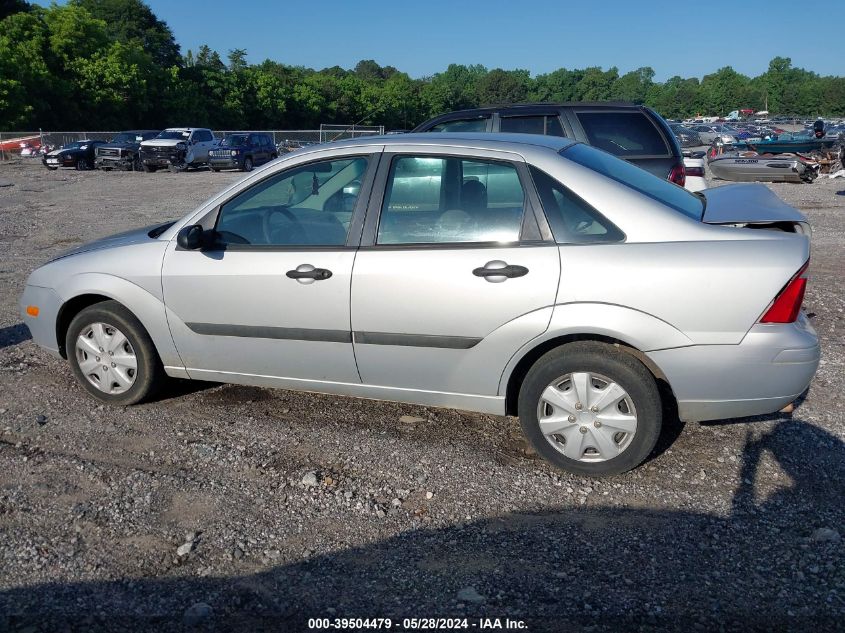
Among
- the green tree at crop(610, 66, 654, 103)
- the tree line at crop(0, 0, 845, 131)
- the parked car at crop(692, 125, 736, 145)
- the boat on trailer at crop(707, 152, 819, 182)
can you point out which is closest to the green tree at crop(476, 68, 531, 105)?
the tree line at crop(0, 0, 845, 131)

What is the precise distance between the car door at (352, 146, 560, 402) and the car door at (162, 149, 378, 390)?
142mm

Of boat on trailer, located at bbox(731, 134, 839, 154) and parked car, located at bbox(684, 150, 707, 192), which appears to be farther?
boat on trailer, located at bbox(731, 134, 839, 154)

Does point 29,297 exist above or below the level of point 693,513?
above

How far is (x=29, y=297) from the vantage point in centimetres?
542

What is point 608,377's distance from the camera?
4000 millimetres

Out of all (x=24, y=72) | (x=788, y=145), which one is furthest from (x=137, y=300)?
(x=24, y=72)

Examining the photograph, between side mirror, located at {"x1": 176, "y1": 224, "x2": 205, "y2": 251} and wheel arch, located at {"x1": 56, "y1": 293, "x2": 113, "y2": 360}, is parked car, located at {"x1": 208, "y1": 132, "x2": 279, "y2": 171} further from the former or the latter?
side mirror, located at {"x1": 176, "y1": 224, "x2": 205, "y2": 251}

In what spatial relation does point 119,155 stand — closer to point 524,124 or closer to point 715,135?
point 524,124

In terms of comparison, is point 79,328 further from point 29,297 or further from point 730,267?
point 730,267

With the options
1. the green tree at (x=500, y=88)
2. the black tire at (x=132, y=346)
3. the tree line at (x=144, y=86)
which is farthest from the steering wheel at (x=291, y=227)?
the green tree at (x=500, y=88)

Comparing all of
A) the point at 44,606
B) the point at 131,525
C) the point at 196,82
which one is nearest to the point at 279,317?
the point at 131,525

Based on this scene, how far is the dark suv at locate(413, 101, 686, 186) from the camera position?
28.0 feet

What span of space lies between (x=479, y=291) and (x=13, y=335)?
184 inches

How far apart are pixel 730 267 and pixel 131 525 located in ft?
10.1
